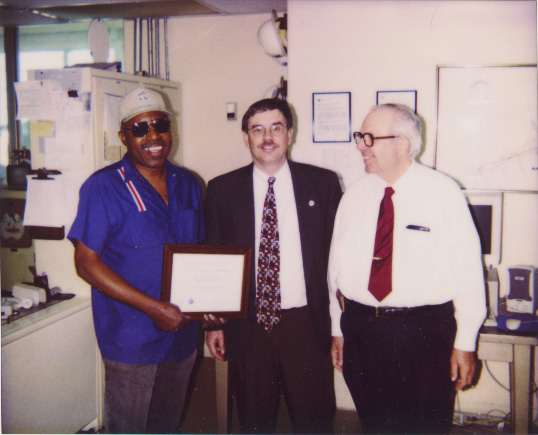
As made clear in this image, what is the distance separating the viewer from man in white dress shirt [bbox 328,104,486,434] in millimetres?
1608

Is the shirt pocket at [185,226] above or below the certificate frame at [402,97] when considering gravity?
below

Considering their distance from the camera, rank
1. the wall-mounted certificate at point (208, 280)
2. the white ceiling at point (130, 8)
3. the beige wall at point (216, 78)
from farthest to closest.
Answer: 1. the beige wall at point (216, 78)
2. the white ceiling at point (130, 8)
3. the wall-mounted certificate at point (208, 280)

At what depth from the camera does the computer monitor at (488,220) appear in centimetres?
247

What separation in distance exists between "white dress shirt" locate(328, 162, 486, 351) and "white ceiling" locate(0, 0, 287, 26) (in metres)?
2.23

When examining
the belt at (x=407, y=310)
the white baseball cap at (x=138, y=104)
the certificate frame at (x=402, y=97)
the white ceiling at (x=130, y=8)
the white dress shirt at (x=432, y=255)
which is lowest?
the belt at (x=407, y=310)

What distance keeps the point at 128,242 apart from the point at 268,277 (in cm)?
59

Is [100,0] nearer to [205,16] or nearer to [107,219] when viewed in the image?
[205,16]

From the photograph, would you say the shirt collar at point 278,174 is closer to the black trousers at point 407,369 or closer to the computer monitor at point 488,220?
the black trousers at point 407,369

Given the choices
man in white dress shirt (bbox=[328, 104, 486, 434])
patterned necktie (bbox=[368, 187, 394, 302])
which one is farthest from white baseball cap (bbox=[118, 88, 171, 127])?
patterned necktie (bbox=[368, 187, 394, 302])

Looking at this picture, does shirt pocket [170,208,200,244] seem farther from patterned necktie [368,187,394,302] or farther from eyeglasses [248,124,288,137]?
patterned necktie [368,187,394,302]

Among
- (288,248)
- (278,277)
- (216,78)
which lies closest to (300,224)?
(288,248)

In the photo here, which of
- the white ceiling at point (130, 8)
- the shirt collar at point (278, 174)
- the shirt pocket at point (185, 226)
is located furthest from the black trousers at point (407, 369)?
the white ceiling at point (130, 8)

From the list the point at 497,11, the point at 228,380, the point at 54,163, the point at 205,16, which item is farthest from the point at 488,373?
the point at 205,16

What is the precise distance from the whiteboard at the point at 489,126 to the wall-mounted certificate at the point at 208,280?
1533 millimetres
